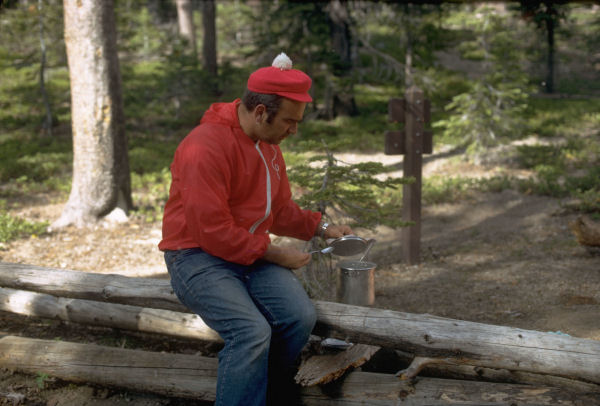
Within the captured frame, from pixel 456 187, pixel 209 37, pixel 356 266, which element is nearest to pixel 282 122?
pixel 356 266

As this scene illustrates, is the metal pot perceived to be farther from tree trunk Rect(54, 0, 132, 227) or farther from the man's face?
tree trunk Rect(54, 0, 132, 227)

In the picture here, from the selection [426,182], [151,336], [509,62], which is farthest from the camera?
[509,62]

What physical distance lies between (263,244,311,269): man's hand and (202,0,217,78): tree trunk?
19.0m

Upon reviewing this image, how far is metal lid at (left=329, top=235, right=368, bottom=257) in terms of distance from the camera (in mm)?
3701

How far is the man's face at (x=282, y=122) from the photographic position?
3.24 metres

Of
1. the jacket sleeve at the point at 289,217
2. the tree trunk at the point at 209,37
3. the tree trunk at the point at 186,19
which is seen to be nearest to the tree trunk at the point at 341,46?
the tree trunk at the point at 209,37

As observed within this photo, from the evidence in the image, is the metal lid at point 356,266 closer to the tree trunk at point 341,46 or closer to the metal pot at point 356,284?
the metal pot at point 356,284

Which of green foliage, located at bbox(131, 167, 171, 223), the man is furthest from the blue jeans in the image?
green foliage, located at bbox(131, 167, 171, 223)

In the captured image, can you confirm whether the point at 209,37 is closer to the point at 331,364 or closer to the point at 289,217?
the point at 289,217

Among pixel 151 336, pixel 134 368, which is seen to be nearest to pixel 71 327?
pixel 151 336

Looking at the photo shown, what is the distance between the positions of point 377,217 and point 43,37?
1234 cm

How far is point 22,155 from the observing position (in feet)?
42.9

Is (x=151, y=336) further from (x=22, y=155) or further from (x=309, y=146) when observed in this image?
(x=22, y=155)

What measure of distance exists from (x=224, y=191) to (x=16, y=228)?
6032 millimetres
